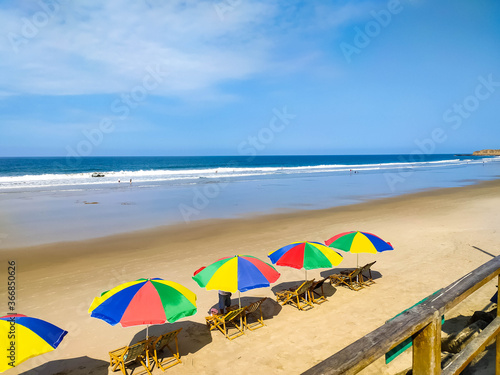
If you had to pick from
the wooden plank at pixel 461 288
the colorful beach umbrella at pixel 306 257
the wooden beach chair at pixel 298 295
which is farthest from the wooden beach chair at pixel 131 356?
the wooden plank at pixel 461 288

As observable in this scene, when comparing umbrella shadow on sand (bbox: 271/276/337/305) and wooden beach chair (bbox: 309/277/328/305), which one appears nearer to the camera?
wooden beach chair (bbox: 309/277/328/305)

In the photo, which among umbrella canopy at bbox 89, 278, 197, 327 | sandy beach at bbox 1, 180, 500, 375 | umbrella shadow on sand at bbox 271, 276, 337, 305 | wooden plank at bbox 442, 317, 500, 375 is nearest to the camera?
wooden plank at bbox 442, 317, 500, 375

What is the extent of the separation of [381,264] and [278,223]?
621cm

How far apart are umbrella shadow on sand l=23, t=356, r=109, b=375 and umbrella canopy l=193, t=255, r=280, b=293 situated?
7.02 ft

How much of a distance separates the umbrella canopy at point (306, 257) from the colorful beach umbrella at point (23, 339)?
453 centimetres

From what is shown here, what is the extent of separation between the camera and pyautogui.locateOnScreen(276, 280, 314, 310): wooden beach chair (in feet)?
25.7

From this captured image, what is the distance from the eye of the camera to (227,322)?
7.14 meters

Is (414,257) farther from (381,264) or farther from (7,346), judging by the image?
(7,346)

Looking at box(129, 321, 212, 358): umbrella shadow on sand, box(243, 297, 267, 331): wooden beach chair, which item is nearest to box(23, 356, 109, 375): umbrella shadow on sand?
box(129, 321, 212, 358): umbrella shadow on sand

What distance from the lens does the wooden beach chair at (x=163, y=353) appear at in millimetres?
5836

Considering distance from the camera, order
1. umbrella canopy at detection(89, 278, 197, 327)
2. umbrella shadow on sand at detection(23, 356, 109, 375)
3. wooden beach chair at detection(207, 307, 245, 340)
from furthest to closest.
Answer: wooden beach chair at detection(207, 307, 245, 340) < umbrella shadow on sand at detection(23, 356, 109, 375) < umbrella canopy at detection(89, 278, 197, 327)

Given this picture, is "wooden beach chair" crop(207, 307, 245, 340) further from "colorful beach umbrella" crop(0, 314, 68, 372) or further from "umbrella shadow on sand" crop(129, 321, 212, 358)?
"colorful beach umbrella" crop(0, 314, 68, 372)

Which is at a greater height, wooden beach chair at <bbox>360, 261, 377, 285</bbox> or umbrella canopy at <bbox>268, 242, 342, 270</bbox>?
umbrella canopy at <bbox>268, 242, 342, 270</bbox>

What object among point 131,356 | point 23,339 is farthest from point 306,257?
point 23,339
